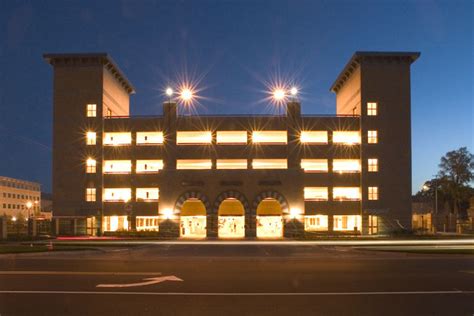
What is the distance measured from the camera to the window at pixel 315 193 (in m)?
62.1

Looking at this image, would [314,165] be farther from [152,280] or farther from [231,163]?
[152,280]

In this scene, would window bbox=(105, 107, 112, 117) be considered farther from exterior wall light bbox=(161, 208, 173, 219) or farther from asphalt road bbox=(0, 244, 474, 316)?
asphalt road bbox=(0, 244, 474, 316)

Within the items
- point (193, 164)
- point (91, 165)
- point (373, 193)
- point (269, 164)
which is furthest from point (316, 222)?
point (91, 165)

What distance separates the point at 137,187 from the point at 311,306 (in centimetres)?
5081

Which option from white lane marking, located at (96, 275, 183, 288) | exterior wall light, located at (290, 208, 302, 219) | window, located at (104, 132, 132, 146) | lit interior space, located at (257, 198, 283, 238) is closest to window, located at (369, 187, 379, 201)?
exterior wall light, located at (290, 208, 302, 219)

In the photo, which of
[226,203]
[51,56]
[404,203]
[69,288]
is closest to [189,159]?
[226,203]

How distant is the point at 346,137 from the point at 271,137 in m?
9.32

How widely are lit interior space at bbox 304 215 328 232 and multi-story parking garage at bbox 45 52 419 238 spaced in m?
0.12

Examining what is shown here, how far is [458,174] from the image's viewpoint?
94.2 metres

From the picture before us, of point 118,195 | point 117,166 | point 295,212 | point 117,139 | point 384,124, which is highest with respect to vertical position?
point 384,124

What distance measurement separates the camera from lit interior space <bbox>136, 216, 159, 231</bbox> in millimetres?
62531

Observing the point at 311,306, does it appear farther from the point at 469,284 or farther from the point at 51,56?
the point at 51,56

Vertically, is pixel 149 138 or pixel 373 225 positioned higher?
pixel 149 138

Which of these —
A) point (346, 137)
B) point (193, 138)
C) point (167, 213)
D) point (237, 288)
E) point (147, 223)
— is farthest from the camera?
point (147, 223)
